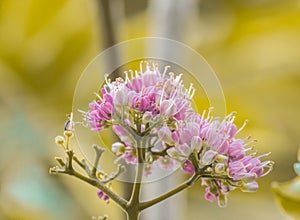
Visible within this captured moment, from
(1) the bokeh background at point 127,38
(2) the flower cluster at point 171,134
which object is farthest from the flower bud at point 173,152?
(1) the bokeh background at point 127,38

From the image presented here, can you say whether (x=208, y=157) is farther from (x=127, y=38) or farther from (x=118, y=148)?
(x=127, y=38)

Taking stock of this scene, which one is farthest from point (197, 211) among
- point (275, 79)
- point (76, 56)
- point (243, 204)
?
point (76, 56)

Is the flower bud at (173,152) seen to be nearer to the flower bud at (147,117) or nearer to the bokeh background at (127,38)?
the flower bud at (147,117)

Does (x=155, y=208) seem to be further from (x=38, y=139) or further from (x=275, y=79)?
(x=275, y=79)

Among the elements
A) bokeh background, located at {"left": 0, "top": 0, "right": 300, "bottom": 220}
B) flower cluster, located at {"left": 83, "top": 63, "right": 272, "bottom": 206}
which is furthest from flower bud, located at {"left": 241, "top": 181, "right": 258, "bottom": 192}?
bokeh background, located at {"left": 0, "top": 0, "right": 300, "bottom": 220}

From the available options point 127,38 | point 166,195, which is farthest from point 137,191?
point 127,38

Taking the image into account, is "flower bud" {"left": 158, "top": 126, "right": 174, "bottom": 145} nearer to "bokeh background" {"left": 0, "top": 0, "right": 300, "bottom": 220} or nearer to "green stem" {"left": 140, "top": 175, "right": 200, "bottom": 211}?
"green stem" {"left": 140, "top": 175, "right": 200, "bottom": 211}
